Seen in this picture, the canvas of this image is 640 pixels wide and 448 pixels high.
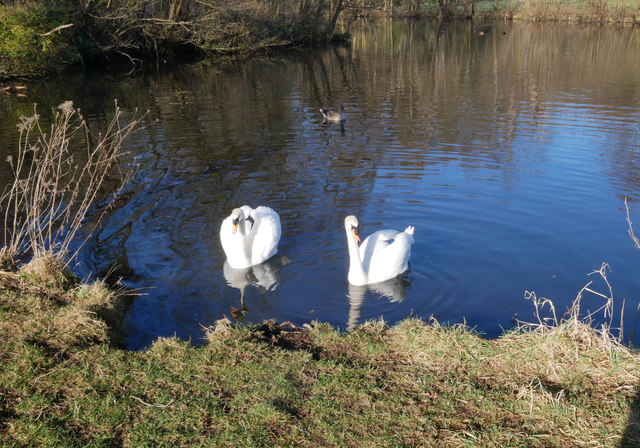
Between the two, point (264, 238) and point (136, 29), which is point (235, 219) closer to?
point (264, 238)

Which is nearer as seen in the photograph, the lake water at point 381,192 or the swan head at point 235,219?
the lake water at point 381,192

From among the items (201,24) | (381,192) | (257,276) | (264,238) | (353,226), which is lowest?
(257,276)

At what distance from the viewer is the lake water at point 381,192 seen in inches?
289

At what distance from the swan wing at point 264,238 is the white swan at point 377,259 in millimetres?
1466

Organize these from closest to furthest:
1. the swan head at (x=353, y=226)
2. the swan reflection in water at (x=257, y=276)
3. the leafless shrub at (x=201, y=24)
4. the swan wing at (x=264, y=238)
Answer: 1. the swan head at (x=353, y=226)
2. the swan reflection in water at (x=257, y=276)
3. the swan wing at (x=264, y=238)
4. the leafless shrub at (x=201, y=24)

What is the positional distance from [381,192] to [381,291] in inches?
145

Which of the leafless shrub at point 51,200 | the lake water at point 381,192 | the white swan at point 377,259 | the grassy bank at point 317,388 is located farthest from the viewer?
the white swan at point 377,259

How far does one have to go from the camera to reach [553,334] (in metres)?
4.70

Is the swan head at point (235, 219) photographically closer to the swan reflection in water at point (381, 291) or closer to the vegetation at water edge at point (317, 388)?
the swan reflection in water at point (381, 291)

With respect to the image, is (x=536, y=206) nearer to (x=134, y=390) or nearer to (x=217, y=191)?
(x=217, y=191)

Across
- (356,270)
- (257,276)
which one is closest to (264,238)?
(257,276)

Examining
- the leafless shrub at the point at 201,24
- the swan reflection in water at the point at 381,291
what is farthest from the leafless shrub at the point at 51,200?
the leafless shrub at the point at 201,24

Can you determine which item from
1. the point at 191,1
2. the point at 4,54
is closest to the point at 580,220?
the point at 4,54

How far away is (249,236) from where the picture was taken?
866cm
